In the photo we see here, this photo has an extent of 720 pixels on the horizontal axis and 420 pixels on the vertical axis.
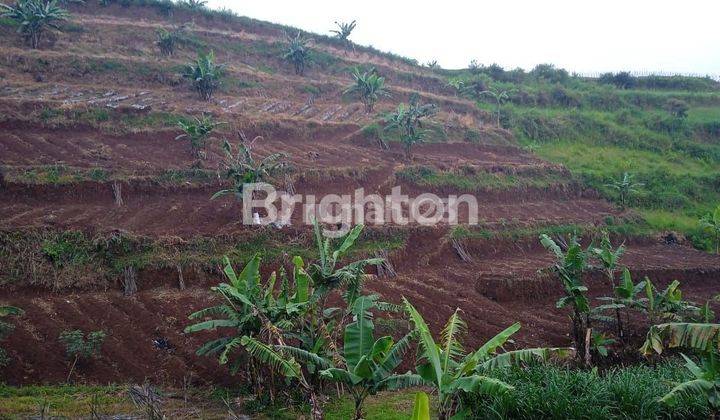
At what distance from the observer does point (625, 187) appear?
915 inches

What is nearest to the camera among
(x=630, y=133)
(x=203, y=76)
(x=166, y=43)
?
(x=203, y=76)

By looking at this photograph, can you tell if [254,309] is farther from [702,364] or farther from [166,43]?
[166,43]

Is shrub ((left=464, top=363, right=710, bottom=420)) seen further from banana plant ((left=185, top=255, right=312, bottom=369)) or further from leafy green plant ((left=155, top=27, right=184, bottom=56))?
leafy green plant ((left=155, top=27, right=184, bottom=56))

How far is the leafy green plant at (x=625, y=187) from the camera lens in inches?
905

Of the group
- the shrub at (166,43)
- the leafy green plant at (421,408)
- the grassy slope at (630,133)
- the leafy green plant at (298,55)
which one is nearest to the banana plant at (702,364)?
the leafy green plant at (421,408)

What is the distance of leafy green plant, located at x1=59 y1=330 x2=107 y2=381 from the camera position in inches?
430

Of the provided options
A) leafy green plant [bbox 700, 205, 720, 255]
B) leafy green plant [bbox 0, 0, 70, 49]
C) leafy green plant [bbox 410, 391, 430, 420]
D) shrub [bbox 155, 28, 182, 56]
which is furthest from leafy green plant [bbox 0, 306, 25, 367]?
leafy green plant [bbox 700, 205, 720, 255]

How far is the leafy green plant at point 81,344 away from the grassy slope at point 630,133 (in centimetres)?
2253

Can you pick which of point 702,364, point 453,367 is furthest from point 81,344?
point 702,364

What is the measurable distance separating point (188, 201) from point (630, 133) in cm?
2772

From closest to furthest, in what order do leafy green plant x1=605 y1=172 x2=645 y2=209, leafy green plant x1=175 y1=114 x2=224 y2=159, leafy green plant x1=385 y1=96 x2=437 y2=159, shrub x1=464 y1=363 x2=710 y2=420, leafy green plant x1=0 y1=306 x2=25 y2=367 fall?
shrub x1=464 y1=363 x2=710 y2=420 → leafy green plant x1=0 y1=306 x2=25 y2=367 → leafy green plant x1=175 y1=114 x2=224 y2=159 → leafy green plant x1=605 y1=172 x2=645 y2=209 → leafy green plant x1=385 y1=96 x2=437 y2=159

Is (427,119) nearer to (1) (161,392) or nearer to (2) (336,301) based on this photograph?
(2) (336,301)

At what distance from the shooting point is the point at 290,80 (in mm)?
30016

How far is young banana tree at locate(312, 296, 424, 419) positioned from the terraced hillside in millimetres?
4592
